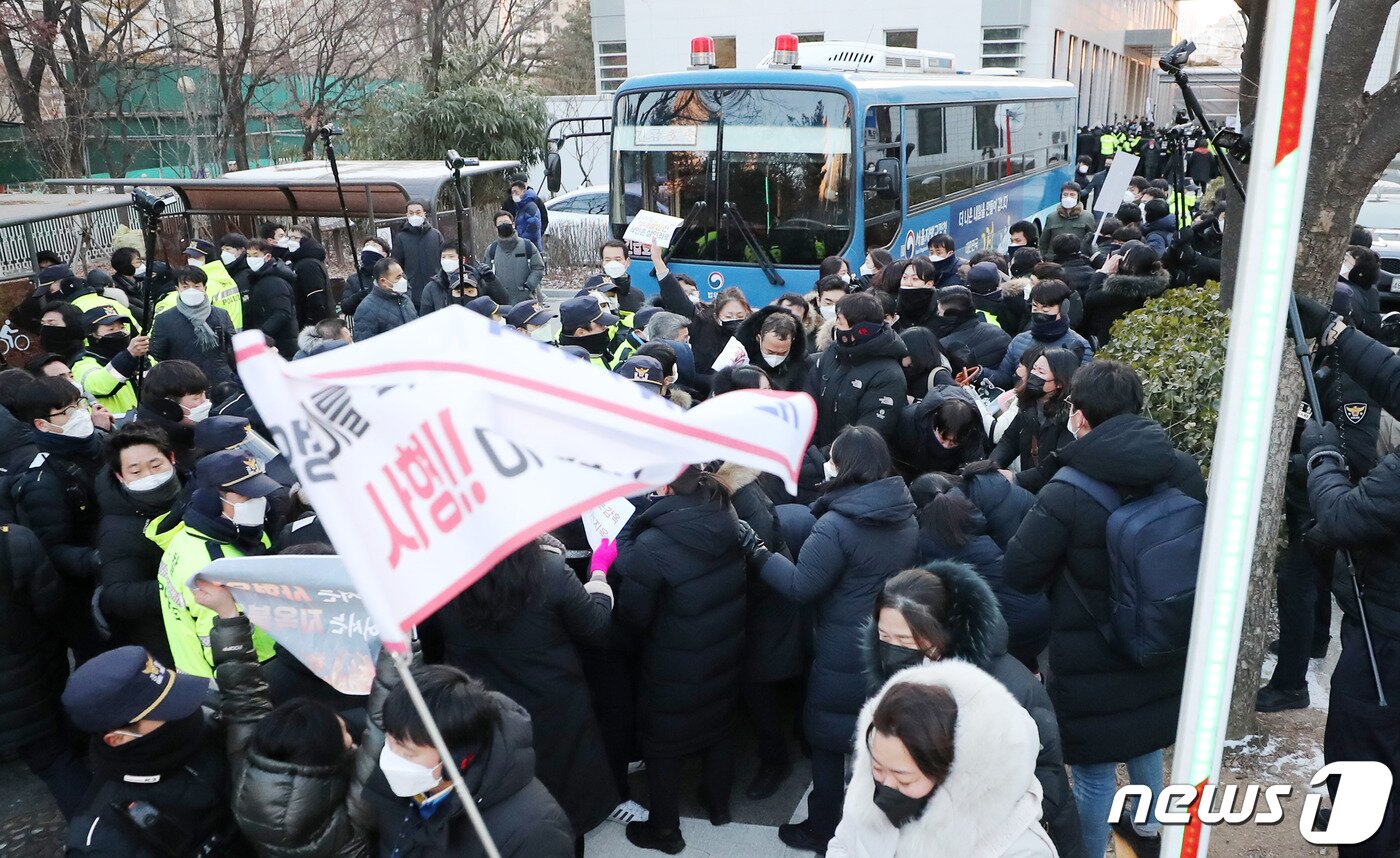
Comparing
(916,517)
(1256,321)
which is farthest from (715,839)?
(1256,321)

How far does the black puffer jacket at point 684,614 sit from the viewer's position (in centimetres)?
364

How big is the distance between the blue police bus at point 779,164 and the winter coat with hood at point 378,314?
3089 mm

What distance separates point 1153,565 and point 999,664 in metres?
0.72

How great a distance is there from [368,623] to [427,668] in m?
0.48

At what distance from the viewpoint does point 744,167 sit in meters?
9.62

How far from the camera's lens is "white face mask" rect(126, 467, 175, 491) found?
12.8ft

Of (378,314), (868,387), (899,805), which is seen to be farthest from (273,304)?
(899,805)

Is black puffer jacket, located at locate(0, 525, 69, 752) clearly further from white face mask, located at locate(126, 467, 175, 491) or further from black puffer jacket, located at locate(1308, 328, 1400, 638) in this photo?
black puffer jacket, located at locate(1308, 328, 1400, 638)

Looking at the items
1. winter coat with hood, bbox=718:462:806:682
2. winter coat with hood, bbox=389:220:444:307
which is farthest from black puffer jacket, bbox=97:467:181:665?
winter coat with hood, bbox=389:220:444:307

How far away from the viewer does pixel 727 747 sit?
419cm

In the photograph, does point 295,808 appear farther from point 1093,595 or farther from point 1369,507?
point 1369,507

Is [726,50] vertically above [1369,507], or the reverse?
[726,50]

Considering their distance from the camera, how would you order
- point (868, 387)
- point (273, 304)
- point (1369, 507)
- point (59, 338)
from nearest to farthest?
point (1369, 507)
point (868, 387)
point (59, 338)
point (273, 304)

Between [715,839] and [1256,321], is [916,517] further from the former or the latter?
[1256,321]
